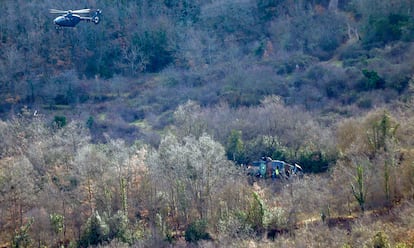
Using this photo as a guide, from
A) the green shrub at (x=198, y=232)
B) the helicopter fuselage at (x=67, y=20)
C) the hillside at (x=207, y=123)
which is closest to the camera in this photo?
the hillside at (x=207, y=123)

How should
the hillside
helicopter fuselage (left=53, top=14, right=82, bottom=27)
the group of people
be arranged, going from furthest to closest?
the group of people, helicopter fuselage (left=53, top=14, right=82, bottom=27), the hillside

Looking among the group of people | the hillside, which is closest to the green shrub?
the hillside

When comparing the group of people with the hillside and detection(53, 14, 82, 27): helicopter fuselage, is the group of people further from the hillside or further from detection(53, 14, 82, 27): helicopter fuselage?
detection(53, 14, 82, 27): helicopter fuselage

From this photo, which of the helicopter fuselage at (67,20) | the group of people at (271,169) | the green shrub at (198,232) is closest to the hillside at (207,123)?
the green shrub at (198,232)

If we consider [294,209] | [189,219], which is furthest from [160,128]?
[294,209]

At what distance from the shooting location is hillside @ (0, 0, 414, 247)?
3359 centimetres

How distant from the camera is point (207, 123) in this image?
4697 centimetres

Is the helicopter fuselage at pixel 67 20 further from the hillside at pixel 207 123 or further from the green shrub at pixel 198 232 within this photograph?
the green shrub at pixel 198 232

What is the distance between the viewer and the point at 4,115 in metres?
58.0

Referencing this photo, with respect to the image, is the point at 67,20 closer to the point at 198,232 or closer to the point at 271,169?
the point at 198,232

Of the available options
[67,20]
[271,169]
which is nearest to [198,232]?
[271,169]

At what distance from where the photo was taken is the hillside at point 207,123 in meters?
33.6

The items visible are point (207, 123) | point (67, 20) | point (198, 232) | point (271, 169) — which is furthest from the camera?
point (207, 123)

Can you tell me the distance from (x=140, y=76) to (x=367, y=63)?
2614 centimetres
